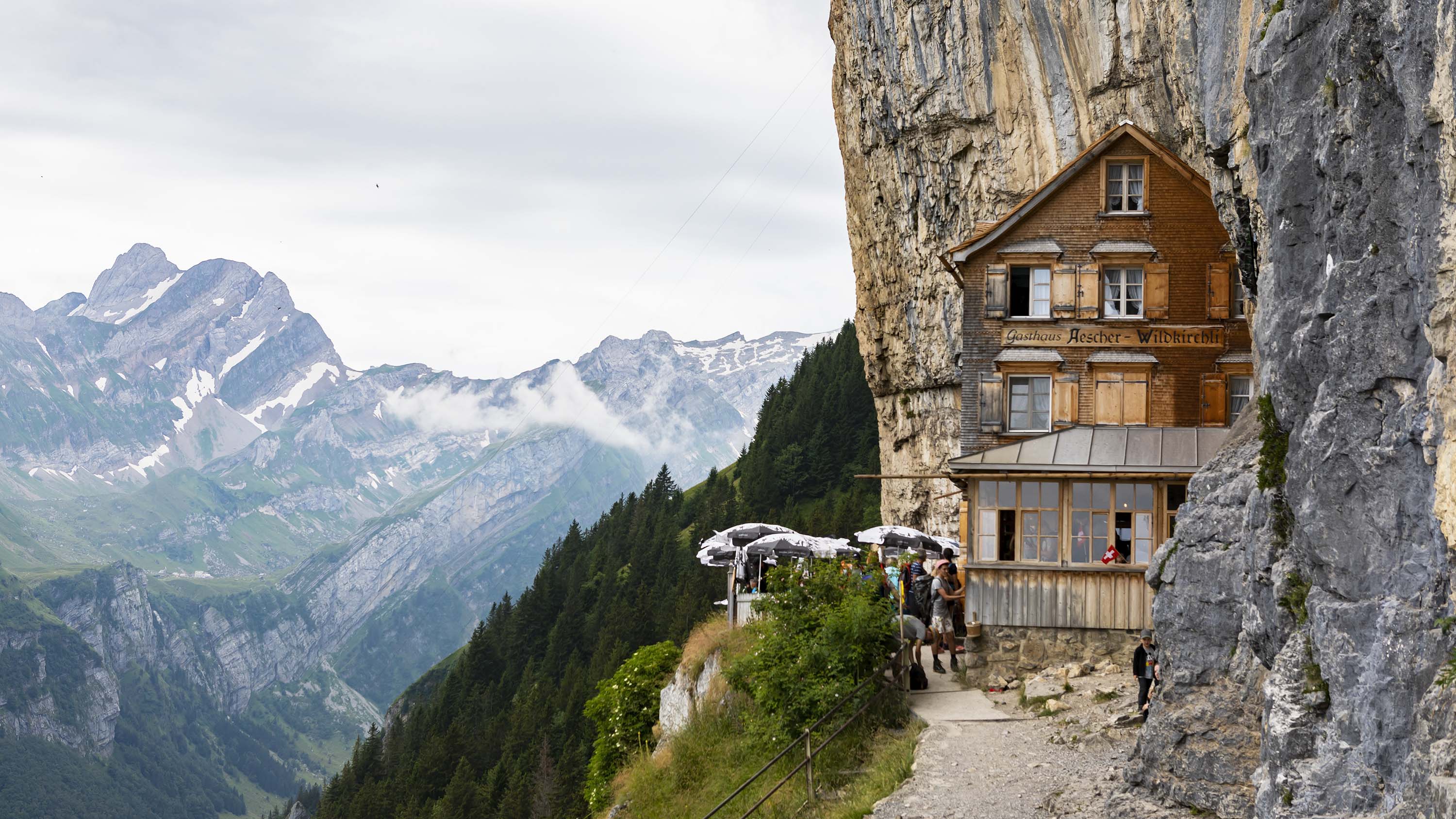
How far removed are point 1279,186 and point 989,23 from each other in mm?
33456

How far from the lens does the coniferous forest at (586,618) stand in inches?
3649

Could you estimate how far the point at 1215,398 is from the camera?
31953 millimetres

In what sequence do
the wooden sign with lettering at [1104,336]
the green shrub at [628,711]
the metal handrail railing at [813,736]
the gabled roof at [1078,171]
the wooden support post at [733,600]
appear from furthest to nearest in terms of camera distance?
the green shrub at [628,711] < the wooden support post at [733,600] < the wooden sign with lettering at [1104,336] < the gabled roof at [1078,171] < the metal handrail railing at [813,736]

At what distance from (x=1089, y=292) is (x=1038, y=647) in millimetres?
9983

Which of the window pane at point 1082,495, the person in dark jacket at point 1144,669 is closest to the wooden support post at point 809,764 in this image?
the person in dark jacket at point 1144,669

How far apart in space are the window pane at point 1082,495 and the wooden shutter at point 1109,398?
6038mm

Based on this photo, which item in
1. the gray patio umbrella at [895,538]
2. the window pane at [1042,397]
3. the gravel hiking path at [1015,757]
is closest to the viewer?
the gravel hiking path at [1015,757]

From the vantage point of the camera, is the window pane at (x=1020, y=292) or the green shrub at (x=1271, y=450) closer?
the green shrub at (x=1271, y=450)

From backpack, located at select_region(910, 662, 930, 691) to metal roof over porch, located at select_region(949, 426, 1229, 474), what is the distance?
13.4 ft

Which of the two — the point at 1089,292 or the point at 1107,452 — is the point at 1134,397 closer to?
the point at 1089,292

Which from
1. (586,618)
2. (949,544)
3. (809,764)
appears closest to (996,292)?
(949,544)

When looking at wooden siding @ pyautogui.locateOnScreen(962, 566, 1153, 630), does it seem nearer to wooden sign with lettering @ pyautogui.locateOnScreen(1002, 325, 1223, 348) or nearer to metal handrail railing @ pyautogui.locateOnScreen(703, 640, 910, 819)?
metal handrail railing @ pyautogui.locateOnScreen(703, 640, 910, 819)

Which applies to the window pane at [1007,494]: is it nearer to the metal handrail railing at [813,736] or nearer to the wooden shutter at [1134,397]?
the metal handrail railing at [813,736]

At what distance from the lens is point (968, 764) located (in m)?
20.3
